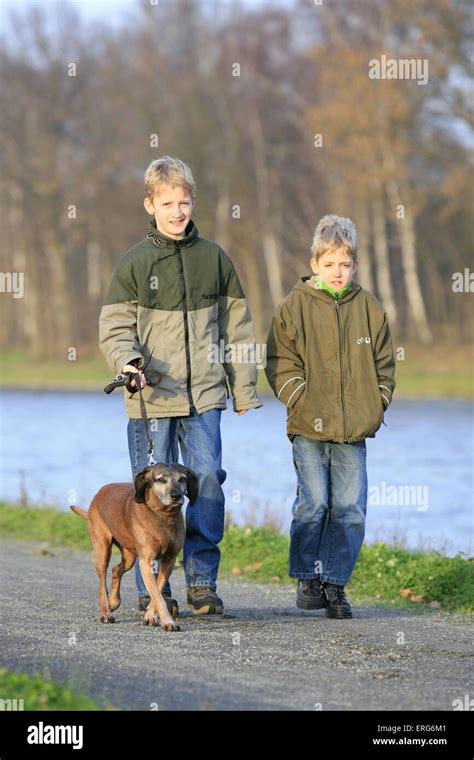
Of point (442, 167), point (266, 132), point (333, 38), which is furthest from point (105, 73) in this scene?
point (442, 167)

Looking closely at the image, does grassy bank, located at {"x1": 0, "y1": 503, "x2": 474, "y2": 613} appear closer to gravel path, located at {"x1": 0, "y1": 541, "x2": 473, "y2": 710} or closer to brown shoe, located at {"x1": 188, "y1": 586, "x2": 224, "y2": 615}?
gravel path, located at {"x1": 0, "y1": 541, "x2": 473, "y2": 710}

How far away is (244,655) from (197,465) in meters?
1.71

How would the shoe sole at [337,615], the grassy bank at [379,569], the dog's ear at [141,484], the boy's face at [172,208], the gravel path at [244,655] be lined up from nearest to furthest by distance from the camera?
the gravel path at [244,655], the dog's ear at [141,484], the boy's face at [172,208], the shoe sole at [337,615], the grassy bank at [379,569]

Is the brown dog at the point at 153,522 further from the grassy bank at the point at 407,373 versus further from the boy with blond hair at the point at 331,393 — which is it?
the grassy bank at the point at 407,373

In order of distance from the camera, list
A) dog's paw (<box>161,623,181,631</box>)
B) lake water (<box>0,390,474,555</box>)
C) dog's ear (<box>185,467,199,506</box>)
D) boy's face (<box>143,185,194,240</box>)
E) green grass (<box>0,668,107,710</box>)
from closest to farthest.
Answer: green grass (<box>0,668,107,710</box>), dog's paw (<box>161,623,181,631</box>), dog's ear (<box>185,467,199,506</box>), boy's face (<box>143,185,194,240</box>), lake water (<box>0,390,474,555</box>)

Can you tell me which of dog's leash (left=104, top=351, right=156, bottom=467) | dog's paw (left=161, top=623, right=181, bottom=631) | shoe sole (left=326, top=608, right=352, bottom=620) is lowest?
shoe sole (left=326, top=608, right=352, bottom=620)

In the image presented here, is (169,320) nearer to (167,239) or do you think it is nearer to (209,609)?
(167,239)

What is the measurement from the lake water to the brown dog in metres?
4.06

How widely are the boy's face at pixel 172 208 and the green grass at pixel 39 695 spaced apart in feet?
10.7

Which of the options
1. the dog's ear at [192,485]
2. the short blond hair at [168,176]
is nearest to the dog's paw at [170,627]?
the dog's ear at [192,485]

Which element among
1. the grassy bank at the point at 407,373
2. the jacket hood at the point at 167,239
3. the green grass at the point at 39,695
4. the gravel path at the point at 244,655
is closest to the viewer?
the green grass at the point at 39,695

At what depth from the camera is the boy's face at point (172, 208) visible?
8375 mm

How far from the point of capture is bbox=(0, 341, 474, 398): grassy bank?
36500 millimetres

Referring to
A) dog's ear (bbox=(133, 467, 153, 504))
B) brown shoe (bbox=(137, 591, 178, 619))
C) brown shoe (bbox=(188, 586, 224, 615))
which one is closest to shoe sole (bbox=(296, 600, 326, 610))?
brown shoe (bbox=(188, 586, 224, 615))
